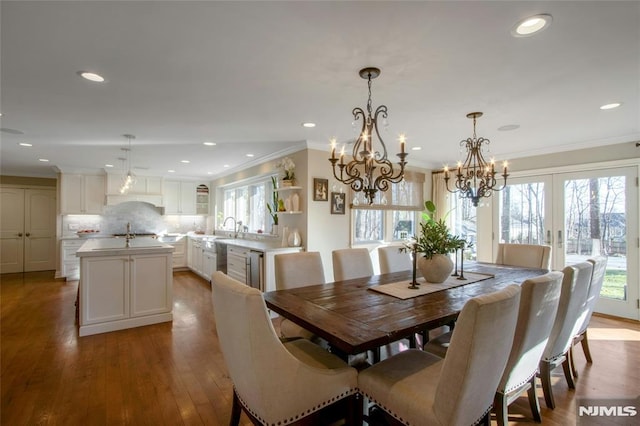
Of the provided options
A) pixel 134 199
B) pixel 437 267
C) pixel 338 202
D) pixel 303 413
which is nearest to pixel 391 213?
pixel 338 202

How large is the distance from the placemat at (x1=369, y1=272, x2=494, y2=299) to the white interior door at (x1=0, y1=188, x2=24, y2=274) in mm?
9004

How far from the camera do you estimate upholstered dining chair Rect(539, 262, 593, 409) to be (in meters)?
2.05

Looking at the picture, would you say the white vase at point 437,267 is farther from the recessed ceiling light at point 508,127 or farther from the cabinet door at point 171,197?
the cabinet door at point 171,197

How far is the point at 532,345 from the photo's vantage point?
1743 mm

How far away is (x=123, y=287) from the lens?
363 centimetres

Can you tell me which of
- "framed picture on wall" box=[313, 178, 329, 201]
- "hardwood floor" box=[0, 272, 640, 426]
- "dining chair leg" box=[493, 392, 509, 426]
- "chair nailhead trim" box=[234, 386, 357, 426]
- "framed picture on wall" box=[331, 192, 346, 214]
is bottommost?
"hardwood floor" box=[0, 272, 640, 426]

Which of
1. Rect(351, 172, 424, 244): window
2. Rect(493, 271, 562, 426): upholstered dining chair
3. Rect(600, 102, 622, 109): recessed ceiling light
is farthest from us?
Rect(351, 172, 424, 244): window

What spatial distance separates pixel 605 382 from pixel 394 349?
168 centimetres

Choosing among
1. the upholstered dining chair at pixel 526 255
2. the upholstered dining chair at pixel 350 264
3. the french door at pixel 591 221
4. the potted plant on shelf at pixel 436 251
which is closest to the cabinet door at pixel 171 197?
the upholstered dining chair at pixel 350 264

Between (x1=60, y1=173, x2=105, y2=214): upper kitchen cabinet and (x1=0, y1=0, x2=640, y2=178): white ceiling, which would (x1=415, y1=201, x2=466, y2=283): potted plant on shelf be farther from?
(x1=60, y1=173, x2=105, y2=214): upper kitchen cabinet

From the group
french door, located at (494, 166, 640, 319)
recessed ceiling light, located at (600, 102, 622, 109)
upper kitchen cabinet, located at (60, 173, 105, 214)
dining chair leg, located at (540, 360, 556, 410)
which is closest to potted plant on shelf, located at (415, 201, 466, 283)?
dining chair leg, located at (540, 360, 556, 410)

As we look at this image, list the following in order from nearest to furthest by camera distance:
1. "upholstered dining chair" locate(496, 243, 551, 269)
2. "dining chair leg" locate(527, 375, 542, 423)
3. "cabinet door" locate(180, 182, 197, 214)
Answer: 1. "dining chair leg" locate(527, 375, 542, 423)
2. "upholstered dining chair" locate(496, 243, 551, 269)
3. "cabinet door" locate(180, 182, 197, 214)

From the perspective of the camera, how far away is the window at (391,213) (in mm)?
5000

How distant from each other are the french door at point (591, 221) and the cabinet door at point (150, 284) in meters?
5.26
